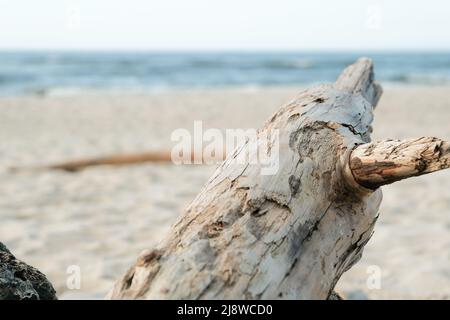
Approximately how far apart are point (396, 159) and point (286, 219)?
13.8 inches

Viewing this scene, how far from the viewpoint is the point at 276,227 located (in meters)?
1.45

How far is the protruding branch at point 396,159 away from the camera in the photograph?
135cm

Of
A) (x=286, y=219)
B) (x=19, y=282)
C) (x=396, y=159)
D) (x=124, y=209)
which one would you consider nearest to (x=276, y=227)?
(x=286, y=219)

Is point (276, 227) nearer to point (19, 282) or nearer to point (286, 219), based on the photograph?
point (286, 219)

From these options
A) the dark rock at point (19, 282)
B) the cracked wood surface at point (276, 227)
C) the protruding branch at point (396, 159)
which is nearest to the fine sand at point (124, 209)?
the dark rock at point (19, 282)

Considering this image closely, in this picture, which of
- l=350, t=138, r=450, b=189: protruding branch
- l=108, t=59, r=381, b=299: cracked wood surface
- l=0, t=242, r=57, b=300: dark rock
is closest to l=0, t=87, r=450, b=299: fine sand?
l=0, t=242, r=57, b=300: dark rock

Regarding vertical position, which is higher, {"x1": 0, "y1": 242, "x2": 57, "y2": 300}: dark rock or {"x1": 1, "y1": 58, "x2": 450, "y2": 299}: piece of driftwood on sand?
{"x1": 1, "y1": 58, "x2": 450, "y2": 299}: piece of driftwood on sand

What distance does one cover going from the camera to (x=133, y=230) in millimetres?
3643

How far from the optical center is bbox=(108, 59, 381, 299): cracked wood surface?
1285 mm

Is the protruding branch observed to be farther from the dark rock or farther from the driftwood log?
the dark rock

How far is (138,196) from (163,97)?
929 cm

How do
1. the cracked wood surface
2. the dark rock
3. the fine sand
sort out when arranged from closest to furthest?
1. the cracked wood surface
2. the dark rock
3. the fine sand

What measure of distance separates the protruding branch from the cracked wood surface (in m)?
0.06
